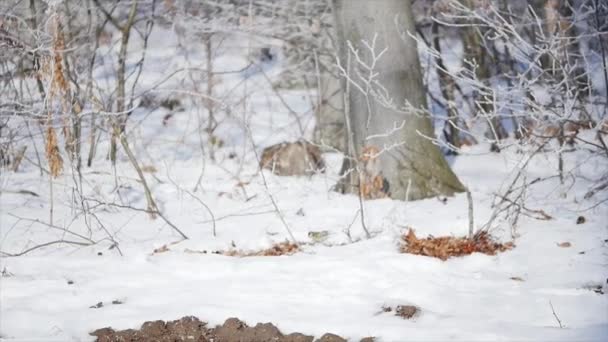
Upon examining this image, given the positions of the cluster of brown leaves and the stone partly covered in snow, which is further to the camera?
the stone partly covered in snow

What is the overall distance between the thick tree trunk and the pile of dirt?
2.74 m

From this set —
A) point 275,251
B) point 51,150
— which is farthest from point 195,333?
point 51,150

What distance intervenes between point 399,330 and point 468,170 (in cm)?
435

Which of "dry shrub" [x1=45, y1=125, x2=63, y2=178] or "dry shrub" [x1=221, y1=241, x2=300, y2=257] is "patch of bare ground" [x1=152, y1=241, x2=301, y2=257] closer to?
"dry shrub" [x1=221, y1=241, x2=300, y2=257]

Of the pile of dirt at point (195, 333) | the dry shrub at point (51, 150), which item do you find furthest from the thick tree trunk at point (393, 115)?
the pile of dirt at point (195, 333)

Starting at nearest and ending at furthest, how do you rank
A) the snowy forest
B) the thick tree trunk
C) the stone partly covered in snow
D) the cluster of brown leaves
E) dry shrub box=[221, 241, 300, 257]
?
the snowy forest
the cluster of brown leaves
dry shrub box=[221, 241, 300, 257]
the thick tree trunk
the stone partly covered in snow

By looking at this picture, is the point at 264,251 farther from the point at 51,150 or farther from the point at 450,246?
the point at 51,150

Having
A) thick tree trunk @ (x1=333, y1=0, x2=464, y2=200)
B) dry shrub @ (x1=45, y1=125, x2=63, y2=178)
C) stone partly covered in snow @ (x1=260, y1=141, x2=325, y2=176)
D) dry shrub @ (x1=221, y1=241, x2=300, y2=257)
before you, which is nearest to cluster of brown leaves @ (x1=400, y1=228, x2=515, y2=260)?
dry shrub @ (x1=221, y1=241, x2=300, y2=257)

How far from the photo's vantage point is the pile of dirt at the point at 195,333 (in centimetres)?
348

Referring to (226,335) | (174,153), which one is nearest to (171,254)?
(226,335)

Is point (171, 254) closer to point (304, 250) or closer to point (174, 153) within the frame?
point (304, 250)

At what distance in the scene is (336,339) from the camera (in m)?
3.34

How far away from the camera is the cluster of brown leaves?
4543mm

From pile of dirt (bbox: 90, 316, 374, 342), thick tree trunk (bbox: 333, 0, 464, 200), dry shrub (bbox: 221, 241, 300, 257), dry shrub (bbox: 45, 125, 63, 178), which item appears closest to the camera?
pile of dirt (bbox: 90, 316, 374, 342)
